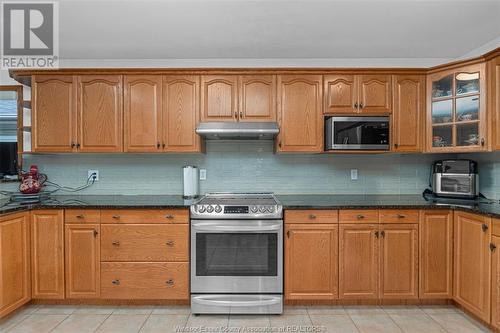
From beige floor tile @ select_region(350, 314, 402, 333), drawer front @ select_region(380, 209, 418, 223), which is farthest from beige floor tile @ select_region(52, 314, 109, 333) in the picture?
drawer front @ select_region(380, 209, 418, 223)

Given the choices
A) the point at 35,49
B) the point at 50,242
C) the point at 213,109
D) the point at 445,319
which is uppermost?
the point at 35,49

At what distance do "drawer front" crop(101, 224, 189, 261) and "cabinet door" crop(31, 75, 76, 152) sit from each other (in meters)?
1.01

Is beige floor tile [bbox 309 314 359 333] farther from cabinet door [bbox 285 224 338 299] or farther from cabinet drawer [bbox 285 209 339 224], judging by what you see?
cabinet drawer [bbox 285 209 339 224]

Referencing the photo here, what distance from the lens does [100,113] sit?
276 cm

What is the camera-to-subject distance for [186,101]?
278cm

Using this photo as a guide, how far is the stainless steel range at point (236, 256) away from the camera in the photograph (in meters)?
2.38

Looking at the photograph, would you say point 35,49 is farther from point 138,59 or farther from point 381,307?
point 381,307

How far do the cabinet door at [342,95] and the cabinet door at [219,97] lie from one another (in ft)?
2.88

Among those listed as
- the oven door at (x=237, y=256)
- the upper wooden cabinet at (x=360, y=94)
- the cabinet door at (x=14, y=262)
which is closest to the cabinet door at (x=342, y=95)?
the upper wooden cabinet at (x=360, y=94)

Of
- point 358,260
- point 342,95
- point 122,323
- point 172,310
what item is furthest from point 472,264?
point 122,323

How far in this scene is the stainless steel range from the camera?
238cm

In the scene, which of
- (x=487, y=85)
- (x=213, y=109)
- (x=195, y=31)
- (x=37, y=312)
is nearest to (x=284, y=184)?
(x=213, y=109)

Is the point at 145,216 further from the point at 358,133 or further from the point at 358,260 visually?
the point at 358,133

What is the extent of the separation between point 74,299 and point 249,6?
280cm
